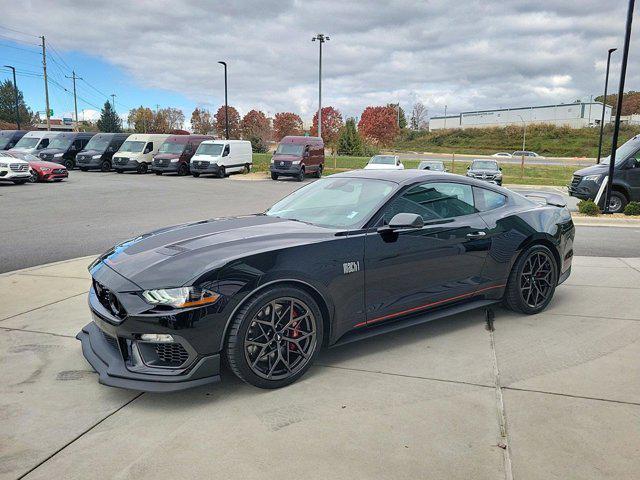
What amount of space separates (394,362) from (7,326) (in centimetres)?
351

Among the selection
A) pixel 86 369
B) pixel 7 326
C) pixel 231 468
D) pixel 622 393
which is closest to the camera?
pixel 231 468

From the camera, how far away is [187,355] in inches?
123

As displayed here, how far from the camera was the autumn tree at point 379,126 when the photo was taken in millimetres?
82938

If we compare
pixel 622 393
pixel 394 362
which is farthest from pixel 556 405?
pixel 394 362

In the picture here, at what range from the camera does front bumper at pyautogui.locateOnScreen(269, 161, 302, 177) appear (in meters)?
25.8

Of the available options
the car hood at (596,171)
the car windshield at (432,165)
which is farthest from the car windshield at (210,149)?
the car hood at (596,171)

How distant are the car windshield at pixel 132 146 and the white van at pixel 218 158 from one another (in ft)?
13.8

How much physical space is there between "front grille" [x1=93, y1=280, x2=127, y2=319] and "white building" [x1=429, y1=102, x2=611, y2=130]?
103m

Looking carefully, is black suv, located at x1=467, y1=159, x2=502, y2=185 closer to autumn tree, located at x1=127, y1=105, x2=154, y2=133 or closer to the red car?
the red car

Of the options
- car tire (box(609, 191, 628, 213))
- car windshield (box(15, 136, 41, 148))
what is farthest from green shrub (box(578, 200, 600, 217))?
car windshield (box(15, 136, 41, 148))

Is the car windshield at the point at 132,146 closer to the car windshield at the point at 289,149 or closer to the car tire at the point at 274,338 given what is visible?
the car windshield at the point at 289,149

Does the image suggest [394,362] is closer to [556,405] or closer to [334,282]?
[334,282]

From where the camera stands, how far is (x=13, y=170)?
67.1 ft

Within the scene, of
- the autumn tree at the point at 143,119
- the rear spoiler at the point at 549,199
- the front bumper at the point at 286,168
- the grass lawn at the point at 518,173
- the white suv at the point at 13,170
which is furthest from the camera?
the autumn tree at the point at 143,119
